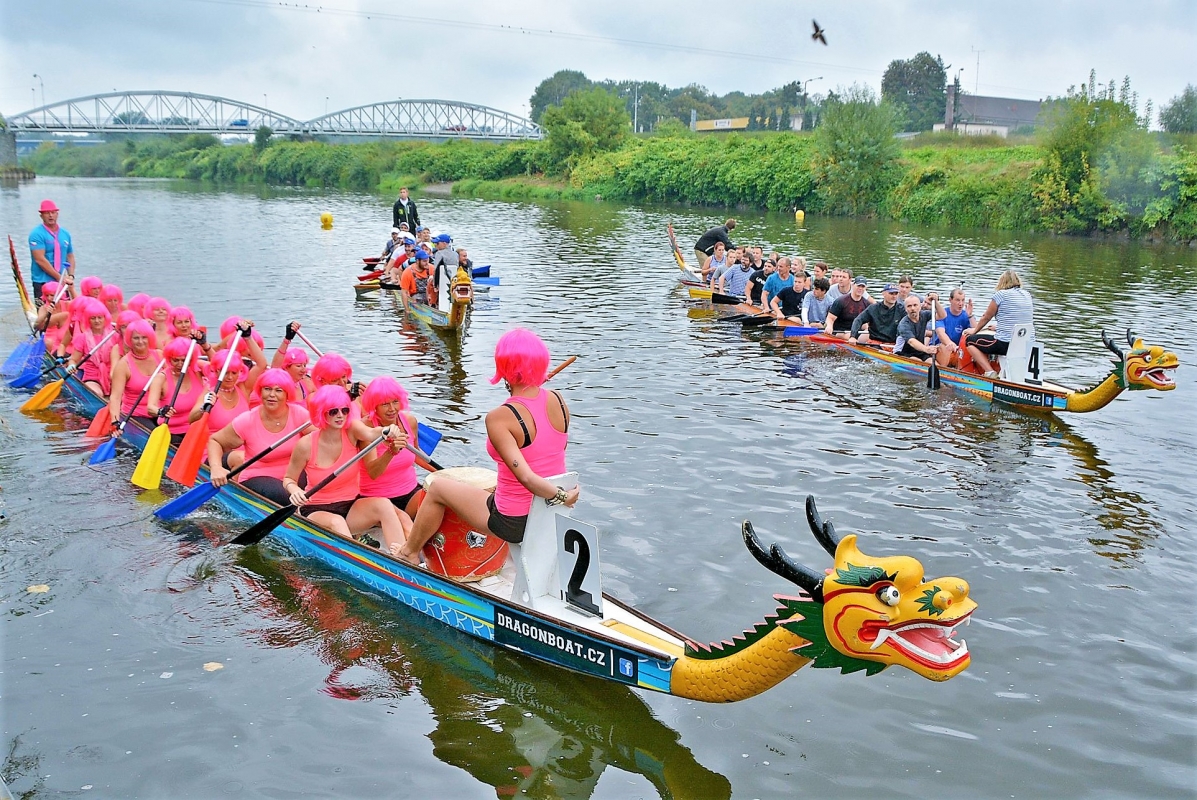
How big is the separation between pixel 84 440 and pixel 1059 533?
10844mm

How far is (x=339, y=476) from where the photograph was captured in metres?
7.84

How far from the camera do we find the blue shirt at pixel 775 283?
18812 millimetres

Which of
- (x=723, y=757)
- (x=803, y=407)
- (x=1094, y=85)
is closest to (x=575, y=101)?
(x=1094, y=85)

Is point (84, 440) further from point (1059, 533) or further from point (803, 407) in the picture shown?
point (1059, 533)

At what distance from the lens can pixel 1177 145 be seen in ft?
121

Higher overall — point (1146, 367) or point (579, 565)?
point (1146, 367)

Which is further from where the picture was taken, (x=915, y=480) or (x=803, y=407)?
(x=803, y=407)

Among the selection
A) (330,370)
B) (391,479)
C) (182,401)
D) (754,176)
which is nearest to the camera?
(391,479)

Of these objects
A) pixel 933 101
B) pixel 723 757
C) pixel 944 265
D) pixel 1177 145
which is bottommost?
pixel 723 757

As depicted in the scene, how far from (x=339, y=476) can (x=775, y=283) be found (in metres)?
12.7

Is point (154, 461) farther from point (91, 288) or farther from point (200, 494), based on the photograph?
point (91, 288)

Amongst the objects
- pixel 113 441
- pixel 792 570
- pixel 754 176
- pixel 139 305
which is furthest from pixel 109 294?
pixel 754 176

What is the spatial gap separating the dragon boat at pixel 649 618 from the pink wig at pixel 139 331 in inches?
123

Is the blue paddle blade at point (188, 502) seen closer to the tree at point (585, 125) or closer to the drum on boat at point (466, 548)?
the drum on boat at point (466, 548)
